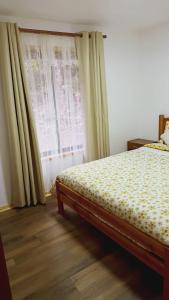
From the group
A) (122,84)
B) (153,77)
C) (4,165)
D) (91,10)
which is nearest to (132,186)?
(4,165)

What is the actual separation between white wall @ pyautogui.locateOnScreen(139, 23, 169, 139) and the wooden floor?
2.35 metres

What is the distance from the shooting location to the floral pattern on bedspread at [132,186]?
1646 mm

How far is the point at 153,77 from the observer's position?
12.8 ft

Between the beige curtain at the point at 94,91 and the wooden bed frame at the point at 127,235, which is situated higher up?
the beige curtain at the point at 94,91

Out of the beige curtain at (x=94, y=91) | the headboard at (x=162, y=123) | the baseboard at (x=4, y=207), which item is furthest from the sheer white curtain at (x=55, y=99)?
the headboard at (x=162, y=123)

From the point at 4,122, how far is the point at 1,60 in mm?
760

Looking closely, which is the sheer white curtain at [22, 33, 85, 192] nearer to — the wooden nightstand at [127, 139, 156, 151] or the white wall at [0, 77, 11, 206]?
the white wall at [0, 77, 11, 206]

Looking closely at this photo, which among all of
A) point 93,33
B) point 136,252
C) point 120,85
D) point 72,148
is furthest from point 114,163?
point 93,33

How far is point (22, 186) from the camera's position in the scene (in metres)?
2.98

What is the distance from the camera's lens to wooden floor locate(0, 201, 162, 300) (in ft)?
5.59

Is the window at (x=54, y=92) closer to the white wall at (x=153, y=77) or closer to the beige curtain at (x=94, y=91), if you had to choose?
the beige curtain at (x=94, y=91)

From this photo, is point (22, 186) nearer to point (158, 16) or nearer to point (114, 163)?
point (114, 163)

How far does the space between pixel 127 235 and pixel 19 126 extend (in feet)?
6.12

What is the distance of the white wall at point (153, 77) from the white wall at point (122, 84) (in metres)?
0.13
